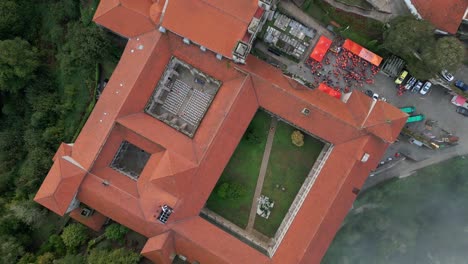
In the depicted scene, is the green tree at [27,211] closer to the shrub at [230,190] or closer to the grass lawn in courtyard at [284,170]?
the shrub at [230,190]

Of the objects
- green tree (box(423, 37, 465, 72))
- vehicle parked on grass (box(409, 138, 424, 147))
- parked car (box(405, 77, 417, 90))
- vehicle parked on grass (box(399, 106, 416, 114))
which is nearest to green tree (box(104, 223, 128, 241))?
vehicle parked on grass (box(399, 106, 416, 114))

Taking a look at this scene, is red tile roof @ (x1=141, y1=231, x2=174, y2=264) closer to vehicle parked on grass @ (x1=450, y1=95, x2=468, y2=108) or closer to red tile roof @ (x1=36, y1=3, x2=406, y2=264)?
red tile roof @ (x1=36, y1=3, x2=406, y2=264)

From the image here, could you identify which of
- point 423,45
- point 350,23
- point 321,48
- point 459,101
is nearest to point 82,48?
point 321,48

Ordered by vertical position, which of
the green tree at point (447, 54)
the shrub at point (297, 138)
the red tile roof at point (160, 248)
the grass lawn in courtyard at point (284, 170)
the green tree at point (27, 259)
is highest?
the green tree at point (447, 54)

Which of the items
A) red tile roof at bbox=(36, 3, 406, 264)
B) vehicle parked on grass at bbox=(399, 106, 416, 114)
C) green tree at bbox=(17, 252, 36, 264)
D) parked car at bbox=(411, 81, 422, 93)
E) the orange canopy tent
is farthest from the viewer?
vehicle parked on grass at bbox=(399, 106, 416, 114)

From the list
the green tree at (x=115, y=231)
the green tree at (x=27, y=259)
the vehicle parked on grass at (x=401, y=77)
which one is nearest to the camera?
the green tree at (x=27, y=259)

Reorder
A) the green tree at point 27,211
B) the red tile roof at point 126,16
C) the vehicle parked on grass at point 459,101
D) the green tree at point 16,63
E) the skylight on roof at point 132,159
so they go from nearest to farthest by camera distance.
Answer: the red tile roof at point 126,16 → the green tree at point 27,211 → the green tree at point 16,63 → the skylight on roof at point 132,159 → the vehicle parked on grass at point 459,101

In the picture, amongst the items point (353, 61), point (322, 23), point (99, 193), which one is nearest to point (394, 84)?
point (353, 61)

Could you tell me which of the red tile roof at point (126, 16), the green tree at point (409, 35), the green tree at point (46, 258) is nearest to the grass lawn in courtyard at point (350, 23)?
the green tree at point (409, 35)
